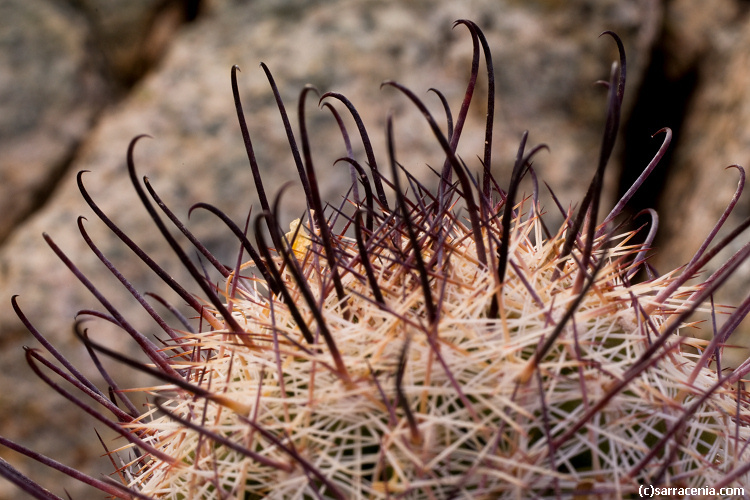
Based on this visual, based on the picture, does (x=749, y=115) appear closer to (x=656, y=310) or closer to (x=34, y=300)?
(x=656, y=310)

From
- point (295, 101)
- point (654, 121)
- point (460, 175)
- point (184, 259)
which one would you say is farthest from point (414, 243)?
point (654, 121)

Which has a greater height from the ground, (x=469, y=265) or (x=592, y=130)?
(x=592, y=130)

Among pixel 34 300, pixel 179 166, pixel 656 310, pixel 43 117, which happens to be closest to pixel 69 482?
pixel 34 300

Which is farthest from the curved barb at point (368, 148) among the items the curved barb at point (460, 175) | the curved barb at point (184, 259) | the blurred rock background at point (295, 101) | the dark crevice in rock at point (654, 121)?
the dark crevice in rock at point (654, 121)

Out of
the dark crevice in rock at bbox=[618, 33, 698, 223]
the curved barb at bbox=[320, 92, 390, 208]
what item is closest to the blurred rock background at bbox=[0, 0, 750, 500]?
the dark crevice in rock at bbox=[618, 33, 698, 223]

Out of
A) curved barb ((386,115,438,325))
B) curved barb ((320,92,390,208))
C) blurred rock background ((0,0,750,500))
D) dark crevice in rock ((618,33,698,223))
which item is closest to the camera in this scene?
curved barb ((386,115,438,325))

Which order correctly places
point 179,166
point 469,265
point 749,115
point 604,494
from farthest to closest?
point 179,166 < point 749,115 < point 469,265 < point 604,494

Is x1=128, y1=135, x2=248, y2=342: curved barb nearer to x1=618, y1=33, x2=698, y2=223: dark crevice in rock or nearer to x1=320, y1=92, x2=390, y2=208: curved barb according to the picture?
x1=320, y1=92, x2=390, y2=208: curved barb

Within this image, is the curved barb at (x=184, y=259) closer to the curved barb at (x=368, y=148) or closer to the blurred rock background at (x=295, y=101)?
the curved barb at (x=368, y=148)
